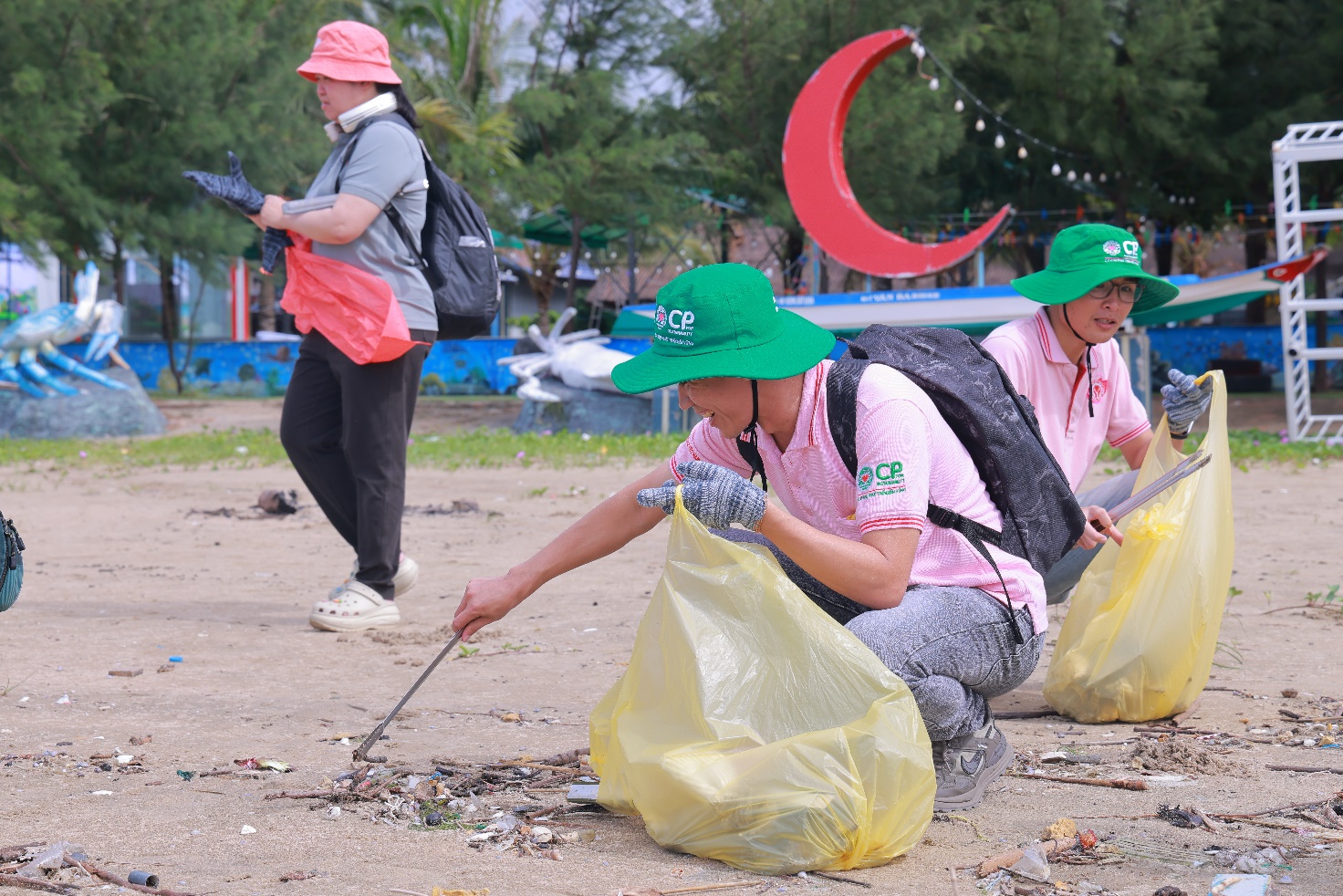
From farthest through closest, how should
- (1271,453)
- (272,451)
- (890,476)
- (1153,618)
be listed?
(272,451)
(1271,453)
(1153,618)
(890,476)

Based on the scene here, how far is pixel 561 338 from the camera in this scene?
A: 46.7 ft

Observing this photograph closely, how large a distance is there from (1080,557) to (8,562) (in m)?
2.44

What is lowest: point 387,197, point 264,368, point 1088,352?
point 1088,352

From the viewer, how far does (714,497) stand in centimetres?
211

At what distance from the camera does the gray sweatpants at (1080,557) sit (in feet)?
10.8

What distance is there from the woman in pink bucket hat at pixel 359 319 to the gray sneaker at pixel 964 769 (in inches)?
84.8

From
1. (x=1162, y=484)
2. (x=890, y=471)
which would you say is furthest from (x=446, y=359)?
(x=890, y=471)

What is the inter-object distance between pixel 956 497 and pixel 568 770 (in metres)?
0.93

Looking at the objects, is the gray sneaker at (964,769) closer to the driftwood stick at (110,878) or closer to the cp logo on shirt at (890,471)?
the cp logo on shirt at (890,471)

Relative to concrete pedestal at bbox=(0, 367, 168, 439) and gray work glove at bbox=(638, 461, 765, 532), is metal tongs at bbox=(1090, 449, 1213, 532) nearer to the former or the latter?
gray work glove at bbox=(638, 461, 765, 532)

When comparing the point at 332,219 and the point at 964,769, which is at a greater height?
the point at 332,219

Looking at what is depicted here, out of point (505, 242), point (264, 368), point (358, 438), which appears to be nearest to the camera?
point (358, 438)

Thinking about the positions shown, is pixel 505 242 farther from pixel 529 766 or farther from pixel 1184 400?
pixel 529 766

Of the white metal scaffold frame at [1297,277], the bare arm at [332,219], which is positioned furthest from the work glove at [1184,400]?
the white metal scaffold frame at [1297,277]
